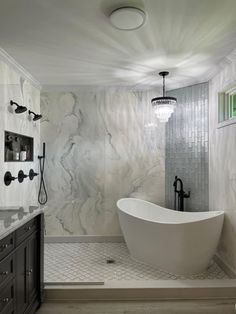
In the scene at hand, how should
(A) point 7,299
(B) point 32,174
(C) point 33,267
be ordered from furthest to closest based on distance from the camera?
(B) point 32,174, (C) point 33,267, (A) point 7,299

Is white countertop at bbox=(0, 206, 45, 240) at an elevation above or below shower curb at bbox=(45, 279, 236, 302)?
above

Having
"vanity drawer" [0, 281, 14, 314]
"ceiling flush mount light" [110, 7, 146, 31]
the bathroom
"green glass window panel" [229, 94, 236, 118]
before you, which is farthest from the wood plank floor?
"ceiling flush mount light" [110, 7, 146, 31]

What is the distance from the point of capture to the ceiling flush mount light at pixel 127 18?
6.44ft

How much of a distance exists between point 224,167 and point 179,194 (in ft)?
3.03

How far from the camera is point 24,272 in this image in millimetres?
2096

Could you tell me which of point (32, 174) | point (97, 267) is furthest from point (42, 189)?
point (97, 267)

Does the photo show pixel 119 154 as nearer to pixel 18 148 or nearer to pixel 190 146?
pixel 190 146

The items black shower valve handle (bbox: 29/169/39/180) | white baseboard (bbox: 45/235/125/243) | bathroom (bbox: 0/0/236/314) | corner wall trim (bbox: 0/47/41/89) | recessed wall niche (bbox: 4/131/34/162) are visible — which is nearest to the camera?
bathroom (bbox: 0/0/236/314)

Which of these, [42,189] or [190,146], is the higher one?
[190,146]

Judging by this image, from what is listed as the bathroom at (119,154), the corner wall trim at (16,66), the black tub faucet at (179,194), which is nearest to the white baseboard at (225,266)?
the bathroom at (119,154)

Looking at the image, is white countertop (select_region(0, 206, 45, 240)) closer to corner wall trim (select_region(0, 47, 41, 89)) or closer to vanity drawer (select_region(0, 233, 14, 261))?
vanity drawer (select_region(0, 233, 14, 261))

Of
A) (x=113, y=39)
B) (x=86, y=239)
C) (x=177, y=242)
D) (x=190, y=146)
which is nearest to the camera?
(x=113, y=39)

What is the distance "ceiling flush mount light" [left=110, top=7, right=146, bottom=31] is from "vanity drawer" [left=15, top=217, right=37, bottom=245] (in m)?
1.80

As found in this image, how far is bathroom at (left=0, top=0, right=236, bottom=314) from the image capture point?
7.20 feet
